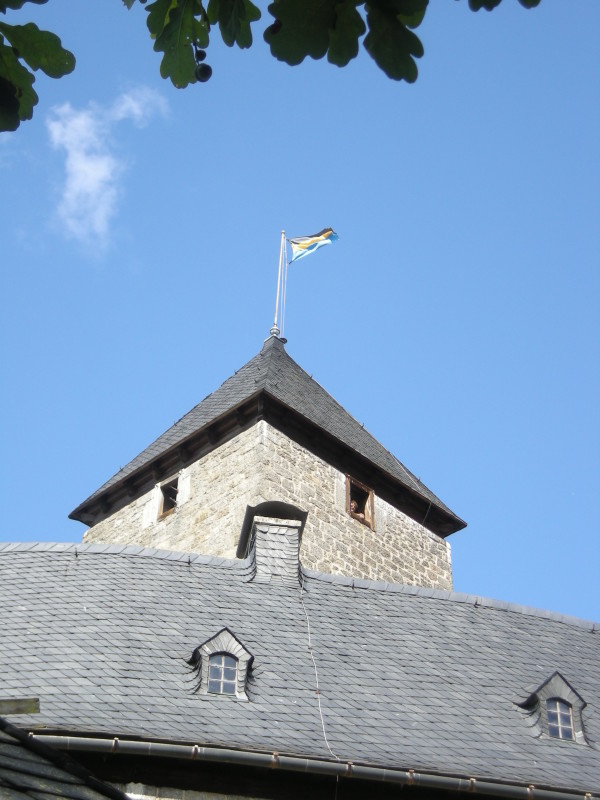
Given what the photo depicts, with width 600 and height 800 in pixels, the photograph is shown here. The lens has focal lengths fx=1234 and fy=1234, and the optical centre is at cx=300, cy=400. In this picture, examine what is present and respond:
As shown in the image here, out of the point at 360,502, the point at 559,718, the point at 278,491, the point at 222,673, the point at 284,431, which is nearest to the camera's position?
the point at 222,673

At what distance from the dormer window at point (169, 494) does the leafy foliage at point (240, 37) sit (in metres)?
14.7

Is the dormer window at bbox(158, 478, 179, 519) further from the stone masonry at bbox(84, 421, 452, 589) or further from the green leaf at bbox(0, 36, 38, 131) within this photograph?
the green leaf at bbox(0, 36, 38, 131)

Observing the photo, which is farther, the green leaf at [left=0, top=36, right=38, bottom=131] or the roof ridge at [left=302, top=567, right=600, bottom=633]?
the roof ridge at [left=302, top=567, right=600, bottom=633]

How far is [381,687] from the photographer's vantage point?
31.6 ft

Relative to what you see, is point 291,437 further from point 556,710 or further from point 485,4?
point 485,4

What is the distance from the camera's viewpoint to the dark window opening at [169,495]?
17703 millimetres

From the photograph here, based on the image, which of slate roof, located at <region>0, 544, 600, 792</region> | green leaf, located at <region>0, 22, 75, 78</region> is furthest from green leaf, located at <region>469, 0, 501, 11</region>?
slate roof, located at <region>0, 544, 600, 792</region>

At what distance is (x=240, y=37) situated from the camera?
3191mm

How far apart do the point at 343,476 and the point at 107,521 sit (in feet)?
11.9

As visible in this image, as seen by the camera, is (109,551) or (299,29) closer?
(299,29)

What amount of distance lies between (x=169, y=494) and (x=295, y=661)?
8.40m

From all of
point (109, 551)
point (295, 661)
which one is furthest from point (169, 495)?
point (295, 661)

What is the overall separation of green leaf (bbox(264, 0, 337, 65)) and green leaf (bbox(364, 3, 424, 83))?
99 mm

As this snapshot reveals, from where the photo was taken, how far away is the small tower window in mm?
9484
